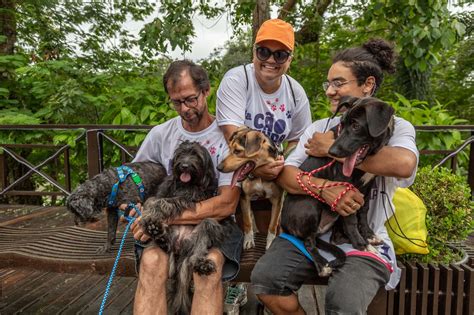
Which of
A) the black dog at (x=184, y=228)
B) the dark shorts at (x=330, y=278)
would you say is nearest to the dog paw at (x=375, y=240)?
the dark shorts at (x=330, y=278)

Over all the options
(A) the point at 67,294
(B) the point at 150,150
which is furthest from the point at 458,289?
(A) the point at 67,294

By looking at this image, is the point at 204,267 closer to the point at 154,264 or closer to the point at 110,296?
the point at 154,264

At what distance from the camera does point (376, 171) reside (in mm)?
2230

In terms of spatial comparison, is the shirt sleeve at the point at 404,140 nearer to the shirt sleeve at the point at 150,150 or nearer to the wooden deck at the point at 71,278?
the wooden deck at the point at 71,278

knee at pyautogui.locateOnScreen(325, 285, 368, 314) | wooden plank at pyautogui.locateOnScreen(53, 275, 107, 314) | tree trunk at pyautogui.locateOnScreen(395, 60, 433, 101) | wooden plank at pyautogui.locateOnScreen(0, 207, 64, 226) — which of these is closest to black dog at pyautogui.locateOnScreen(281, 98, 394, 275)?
knee at pyautogui.locateOnScreen(325, 285, 368, 314)

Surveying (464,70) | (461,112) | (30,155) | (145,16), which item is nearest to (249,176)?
(30,155)

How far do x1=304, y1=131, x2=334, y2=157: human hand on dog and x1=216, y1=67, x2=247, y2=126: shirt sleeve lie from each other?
614mm

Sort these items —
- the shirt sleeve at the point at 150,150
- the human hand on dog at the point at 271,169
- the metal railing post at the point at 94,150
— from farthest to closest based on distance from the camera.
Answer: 1. the metal railing post at the point at 94,150
2. the shirt sleeve at the point at 150,150
3. the human hand on dog at the point at 271,169

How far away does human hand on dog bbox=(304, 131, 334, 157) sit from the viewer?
2402mm

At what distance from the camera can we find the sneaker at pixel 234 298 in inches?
128

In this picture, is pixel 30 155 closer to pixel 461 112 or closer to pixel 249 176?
pixel 249 176

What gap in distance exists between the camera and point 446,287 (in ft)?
8.30

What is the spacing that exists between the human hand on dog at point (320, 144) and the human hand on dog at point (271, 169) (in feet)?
0.84

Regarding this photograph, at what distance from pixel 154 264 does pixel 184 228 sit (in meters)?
0.33
